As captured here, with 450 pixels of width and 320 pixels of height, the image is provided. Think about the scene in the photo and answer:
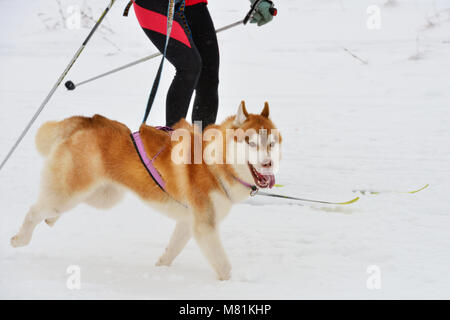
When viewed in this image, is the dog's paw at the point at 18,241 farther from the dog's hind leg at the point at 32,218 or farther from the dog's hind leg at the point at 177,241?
the dog's hind leg at the point at 177,241

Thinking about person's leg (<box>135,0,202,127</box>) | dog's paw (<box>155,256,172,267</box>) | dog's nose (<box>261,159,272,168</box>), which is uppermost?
person's leg (<box>135,0,202,127</box>)

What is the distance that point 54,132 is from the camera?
2.71 meters

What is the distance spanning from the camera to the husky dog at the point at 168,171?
2.35m

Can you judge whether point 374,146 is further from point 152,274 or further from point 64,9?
point 64,9

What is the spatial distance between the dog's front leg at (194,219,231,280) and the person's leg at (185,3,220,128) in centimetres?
68

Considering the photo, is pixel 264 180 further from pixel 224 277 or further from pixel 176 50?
pixel 176 50

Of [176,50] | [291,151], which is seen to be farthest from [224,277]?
[291,151]

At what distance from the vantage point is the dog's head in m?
2.27

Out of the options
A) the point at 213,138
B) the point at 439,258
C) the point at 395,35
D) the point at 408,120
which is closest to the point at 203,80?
the point at 213,138

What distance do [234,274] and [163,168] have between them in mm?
684

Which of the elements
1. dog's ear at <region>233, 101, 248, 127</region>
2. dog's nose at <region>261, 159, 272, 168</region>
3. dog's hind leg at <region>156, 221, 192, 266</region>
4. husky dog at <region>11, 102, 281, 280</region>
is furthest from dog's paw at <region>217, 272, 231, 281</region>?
dog's ear at <region>233, 101, 248, 127</region>

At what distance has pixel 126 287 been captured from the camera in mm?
2441

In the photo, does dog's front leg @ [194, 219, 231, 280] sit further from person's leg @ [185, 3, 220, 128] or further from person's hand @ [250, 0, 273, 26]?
person's hand @ [250, 0, 273, 26]

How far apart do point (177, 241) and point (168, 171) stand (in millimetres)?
455
